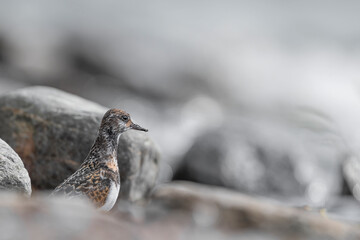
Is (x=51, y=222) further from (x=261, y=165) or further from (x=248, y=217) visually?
(x=261, y=165)

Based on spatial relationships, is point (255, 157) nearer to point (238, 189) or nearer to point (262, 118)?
point (238, 189)

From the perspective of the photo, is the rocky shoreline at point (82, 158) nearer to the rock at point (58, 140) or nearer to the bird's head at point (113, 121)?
the rock at point (58, 140)

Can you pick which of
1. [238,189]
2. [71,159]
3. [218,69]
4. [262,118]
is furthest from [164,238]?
[218,69]

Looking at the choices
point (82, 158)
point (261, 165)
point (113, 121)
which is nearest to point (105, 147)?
point (113, 121)

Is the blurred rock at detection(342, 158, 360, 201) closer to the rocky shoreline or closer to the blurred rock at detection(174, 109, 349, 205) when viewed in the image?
the blurred rock at detection(174, 109, 349, 205)

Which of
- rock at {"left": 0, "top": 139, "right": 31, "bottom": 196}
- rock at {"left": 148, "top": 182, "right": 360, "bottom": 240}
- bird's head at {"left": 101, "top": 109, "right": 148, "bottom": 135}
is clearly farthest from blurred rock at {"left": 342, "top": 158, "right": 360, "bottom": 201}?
rock at {"left": 0, "top": 139, "right": 31, "bottom": 196}
